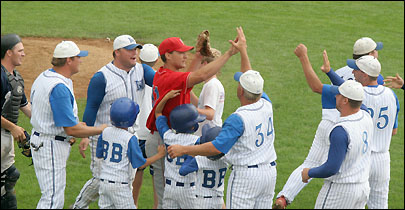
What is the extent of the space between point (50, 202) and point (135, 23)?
14.4 metres

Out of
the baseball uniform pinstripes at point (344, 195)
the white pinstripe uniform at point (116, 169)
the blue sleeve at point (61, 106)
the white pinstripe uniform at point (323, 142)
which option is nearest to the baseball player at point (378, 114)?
the white pinstripe uniform at point (323, 142)

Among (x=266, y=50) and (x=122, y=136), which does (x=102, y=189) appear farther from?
(x=266, y=50)

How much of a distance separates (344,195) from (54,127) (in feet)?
9.56

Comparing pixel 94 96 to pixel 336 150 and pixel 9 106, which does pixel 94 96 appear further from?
pixel 336 150

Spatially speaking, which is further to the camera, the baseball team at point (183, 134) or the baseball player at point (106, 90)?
the baseball player at point (106, 90)

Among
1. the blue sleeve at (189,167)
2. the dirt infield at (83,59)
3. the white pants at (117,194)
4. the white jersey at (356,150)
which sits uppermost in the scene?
the white jersey at (356,150)

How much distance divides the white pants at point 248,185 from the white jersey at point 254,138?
0.08 m

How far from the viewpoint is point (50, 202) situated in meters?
6.11

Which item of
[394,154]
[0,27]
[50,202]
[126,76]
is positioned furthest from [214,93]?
[0,27]

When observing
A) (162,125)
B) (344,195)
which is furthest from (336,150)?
(162,125)

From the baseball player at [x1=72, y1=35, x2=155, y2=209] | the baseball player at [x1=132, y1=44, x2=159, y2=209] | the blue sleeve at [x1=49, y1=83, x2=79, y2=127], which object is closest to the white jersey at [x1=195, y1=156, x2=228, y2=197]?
the baseball player at [x1=132, y1=44, x2=159, y2=209]

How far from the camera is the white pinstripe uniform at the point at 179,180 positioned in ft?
19.5

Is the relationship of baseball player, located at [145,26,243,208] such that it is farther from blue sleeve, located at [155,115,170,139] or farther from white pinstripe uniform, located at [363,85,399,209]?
white pinstripe uniform, located at [363,85,399,209]

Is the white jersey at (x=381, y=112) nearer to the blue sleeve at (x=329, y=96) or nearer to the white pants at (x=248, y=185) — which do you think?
the blue sleeve at (x=329, y=96)
